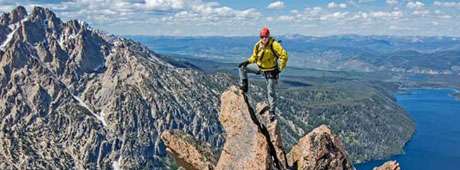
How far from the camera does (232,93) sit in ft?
118

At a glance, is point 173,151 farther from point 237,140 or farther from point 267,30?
point 267,30

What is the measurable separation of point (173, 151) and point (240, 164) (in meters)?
A: 6.94

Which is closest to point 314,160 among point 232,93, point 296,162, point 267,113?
point 296,162

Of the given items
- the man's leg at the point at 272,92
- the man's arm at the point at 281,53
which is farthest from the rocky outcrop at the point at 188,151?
the man's arm at the point at 281,53

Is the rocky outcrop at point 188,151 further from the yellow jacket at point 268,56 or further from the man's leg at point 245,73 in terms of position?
the yellow jacket at point 268,56

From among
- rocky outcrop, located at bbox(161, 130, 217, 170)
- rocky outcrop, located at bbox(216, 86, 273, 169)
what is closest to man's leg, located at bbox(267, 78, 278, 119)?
rocky outcrop, located at bbox(216, 86, 273, 169)

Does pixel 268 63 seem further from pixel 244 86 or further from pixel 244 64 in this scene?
pixel 244 86

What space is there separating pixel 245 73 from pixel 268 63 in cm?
207

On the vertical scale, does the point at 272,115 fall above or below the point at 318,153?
above

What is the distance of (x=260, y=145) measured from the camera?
108 ft

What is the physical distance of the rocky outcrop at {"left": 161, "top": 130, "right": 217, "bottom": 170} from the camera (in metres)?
38.0

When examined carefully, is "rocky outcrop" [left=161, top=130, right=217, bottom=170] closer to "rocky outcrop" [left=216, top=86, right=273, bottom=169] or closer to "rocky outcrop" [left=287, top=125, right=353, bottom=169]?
"rocky outcrop" [left=216, top=86, right=273, bottom=169]

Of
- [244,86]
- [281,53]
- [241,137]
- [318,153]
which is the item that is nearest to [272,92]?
[244,86]

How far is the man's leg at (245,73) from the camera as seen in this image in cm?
3556
